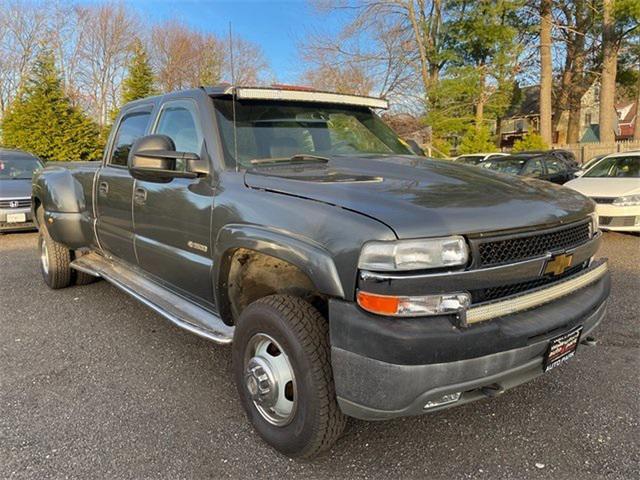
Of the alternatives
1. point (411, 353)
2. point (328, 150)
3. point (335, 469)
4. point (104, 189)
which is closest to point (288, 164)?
point (328, 150)

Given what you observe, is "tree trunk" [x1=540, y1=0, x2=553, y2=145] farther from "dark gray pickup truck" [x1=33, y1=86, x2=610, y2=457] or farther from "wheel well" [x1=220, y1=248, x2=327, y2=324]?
"wheel well" [x1=220, y1=248, x2=327, y2=324]

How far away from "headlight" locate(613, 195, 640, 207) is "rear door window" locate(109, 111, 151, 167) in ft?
22.7

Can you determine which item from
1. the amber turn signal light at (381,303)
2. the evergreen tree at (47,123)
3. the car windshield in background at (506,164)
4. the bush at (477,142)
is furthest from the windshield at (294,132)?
the bush at (477,142)

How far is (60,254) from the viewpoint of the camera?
5.56m

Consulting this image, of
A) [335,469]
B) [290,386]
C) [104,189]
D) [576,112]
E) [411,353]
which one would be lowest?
[335,469]

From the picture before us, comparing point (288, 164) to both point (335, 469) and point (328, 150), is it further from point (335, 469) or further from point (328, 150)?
point (335, 469)

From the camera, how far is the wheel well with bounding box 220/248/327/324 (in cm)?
265

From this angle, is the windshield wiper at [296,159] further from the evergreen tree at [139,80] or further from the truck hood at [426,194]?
Answer: the evergreen tree at [139,80]

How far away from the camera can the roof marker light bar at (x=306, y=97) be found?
320 centimetres

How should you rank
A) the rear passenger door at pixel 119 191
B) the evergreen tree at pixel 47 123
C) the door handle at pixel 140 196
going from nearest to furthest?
1. the door handle at pixel 140 196
2. the rear passenger door at pixel 119 191
3. the evergreen tree at pixel 47 123

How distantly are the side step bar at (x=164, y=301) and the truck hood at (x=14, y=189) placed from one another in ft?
18.0

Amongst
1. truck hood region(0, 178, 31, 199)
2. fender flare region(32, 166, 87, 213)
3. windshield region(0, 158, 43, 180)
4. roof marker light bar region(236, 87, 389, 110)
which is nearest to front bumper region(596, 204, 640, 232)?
roof marker light bar region(236, 87, 389, 110)

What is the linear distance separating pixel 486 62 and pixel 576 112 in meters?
14.7

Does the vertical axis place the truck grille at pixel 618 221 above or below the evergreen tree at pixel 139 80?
below
